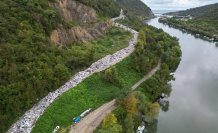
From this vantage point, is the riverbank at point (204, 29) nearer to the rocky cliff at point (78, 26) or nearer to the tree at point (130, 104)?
the rocky cliff at point (78, 26)

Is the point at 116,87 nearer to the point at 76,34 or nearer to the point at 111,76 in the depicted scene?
the point at 111,76

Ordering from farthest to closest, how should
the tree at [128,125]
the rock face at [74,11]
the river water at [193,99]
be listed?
the rock face at [74,11] < the river water at [193,99] < the tree at [128,125]

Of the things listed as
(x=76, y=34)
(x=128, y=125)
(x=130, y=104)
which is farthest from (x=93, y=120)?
(x=76, y=34)

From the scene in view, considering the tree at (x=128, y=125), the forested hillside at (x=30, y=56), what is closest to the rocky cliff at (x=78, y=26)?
the forested hillside at (x=30, y=56)

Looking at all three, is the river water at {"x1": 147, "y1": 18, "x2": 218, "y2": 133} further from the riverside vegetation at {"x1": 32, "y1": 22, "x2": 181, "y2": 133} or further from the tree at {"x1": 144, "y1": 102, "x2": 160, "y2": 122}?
the riverside vegetation at {"x1": 32, "y1": 22, "x2": 181, "y2": 133}

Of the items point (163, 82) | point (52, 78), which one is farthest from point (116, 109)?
point (163, 82)

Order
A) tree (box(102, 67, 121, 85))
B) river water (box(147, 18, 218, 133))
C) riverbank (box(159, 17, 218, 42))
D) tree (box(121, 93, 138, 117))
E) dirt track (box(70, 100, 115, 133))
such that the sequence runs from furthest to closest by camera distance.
Answer: riverbank (box(159, 17, 218, 42)) → tree (box(102, 67, 121, 85)) → river water (box(147, 18, 218, 133)) → tree (box(121, 93, 138, 117)) → dirt track (box(70, 100, 115, 133))

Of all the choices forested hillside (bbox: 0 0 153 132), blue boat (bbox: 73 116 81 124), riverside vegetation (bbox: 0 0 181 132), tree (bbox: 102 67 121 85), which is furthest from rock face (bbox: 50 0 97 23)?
blue boat (bbox: 73 116 81 124)
